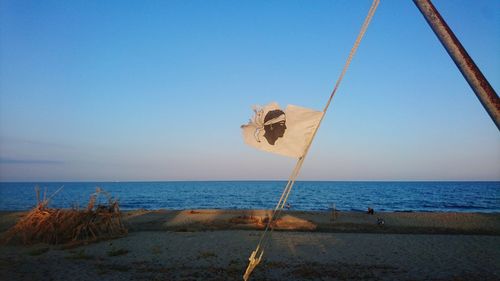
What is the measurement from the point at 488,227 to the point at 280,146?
20.4m

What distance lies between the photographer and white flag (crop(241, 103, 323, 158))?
3307 mm

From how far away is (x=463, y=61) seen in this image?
2.34 meters

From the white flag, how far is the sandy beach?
20.9 ft

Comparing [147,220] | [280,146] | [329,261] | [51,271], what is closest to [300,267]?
[329,261]

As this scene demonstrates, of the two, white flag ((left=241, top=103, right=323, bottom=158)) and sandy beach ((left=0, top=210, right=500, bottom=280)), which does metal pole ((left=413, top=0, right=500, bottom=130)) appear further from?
sandy beach ((left=0, top=210, right=500, bottom=280))

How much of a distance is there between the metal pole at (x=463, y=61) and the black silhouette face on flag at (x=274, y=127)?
1.42 meters

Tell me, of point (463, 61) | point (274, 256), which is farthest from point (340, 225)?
point (463, 61)

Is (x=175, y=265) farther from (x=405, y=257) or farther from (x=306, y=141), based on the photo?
(x=306, y=141)

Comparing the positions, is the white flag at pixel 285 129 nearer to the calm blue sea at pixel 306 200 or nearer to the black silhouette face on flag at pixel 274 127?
the black silhouette face on flag at pixel 274 127

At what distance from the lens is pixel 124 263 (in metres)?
10.5

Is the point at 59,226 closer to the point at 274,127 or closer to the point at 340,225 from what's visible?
the point at 274,127

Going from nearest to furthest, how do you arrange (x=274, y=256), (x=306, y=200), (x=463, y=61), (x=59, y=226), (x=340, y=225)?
(x=463, y=61) → (x=274, y=256) → (x=59, y=226) → (x=340, y=225) → (x=306, y=200)

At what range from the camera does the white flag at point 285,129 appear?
3.31 metres

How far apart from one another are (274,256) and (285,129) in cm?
884
